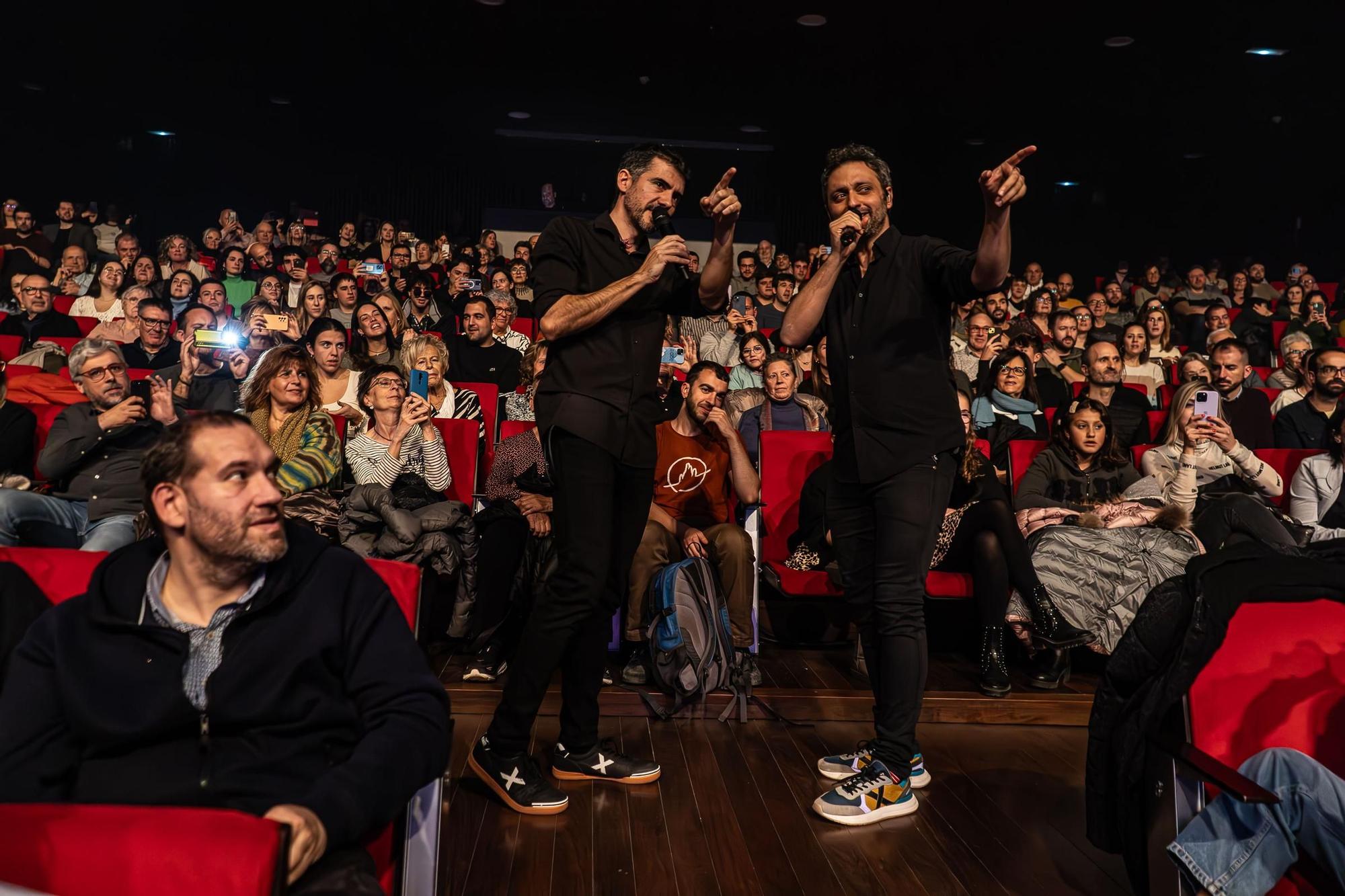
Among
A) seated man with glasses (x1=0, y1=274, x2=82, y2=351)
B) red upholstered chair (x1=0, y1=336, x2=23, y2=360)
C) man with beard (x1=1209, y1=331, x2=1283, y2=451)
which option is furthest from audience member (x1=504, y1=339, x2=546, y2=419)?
man with beard (x1=1209, y1=331, x2=1283, y2=451)

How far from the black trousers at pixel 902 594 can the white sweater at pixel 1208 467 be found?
1.67 metres

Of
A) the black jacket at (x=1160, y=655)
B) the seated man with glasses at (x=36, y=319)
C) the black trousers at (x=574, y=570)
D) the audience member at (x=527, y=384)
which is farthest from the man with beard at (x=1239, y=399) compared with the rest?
the seated man with glasses at (x=36, y=319)

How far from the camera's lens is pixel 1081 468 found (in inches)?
129

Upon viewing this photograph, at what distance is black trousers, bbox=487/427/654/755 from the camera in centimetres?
192

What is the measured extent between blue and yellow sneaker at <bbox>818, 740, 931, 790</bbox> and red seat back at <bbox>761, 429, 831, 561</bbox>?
1.12 m

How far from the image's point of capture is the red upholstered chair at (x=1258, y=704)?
1.36 metres

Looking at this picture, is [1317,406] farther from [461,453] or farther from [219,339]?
[219,339]

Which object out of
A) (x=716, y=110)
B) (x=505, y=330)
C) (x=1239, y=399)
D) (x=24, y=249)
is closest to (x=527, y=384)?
(x=505, y=330)

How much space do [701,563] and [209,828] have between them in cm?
194

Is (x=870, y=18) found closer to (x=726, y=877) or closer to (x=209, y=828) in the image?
(x=726, y=877)

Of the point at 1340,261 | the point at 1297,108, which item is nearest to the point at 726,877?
the point at 1297,108

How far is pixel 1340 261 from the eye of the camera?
397 inches

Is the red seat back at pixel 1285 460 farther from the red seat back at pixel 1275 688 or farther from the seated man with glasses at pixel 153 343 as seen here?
the seated man with glasses at pixel 153 343

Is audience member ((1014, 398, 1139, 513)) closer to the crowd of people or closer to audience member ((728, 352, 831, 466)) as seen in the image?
the crowd of people
